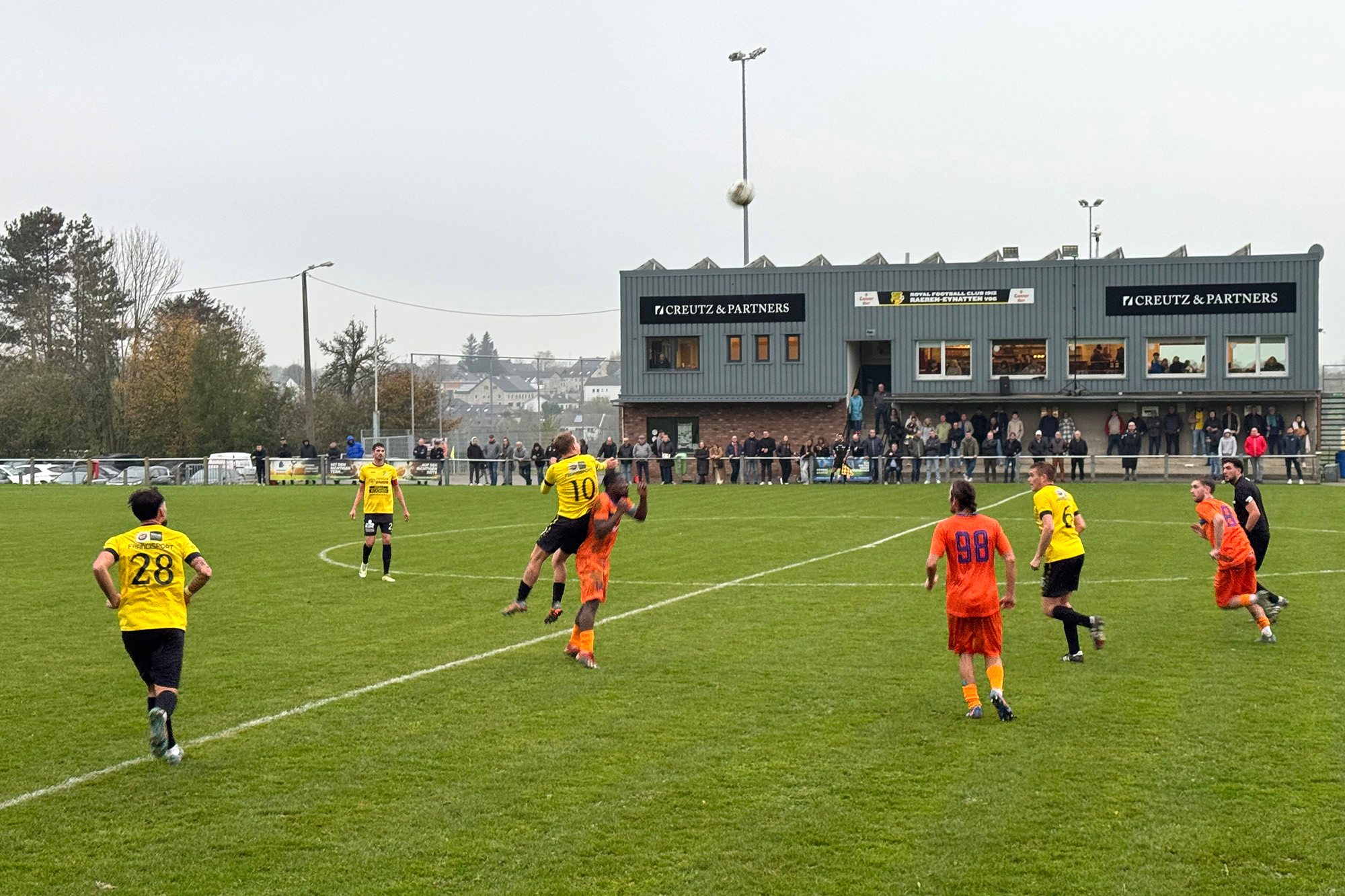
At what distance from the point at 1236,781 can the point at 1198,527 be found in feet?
21.1

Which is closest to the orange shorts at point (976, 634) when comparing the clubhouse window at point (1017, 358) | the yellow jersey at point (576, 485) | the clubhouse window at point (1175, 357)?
the yellow jersey at point (576, 485)

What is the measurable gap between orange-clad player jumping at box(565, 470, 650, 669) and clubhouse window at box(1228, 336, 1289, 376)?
141ft

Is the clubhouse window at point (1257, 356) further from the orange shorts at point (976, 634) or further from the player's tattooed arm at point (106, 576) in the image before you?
the player's tattooed arm at point (106, 576)

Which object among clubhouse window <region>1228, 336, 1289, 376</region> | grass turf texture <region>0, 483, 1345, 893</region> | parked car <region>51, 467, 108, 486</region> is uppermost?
clubhouse window <region>1228, 336, 1289, 376</region>

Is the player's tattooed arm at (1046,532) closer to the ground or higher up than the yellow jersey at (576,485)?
closer to the ground

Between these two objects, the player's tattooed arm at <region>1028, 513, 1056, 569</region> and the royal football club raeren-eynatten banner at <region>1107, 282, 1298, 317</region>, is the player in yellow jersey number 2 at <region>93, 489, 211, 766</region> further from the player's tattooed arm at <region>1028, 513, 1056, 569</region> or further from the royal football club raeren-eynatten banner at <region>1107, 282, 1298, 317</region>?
the royal football club raeren-eynatten banner at <region>1107, 282, 1298, 317</region>

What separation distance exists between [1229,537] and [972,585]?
17.1ft

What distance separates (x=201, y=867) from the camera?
6867 mm

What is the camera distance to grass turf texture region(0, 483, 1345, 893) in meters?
6.88

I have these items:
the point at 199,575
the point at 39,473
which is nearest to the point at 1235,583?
the point at 199,575

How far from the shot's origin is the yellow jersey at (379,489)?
1961 cm

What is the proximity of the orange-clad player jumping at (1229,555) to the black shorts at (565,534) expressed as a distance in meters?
6.09

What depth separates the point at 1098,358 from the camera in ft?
167

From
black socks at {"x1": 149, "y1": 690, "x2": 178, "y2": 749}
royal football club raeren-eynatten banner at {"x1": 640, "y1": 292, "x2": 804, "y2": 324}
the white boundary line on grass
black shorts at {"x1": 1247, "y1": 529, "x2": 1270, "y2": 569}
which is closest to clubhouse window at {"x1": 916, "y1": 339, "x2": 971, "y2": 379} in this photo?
royal football club raeren-eynatten banner at {"x1": 640, "y1": 292, "x2": 804, "y2": 324}
